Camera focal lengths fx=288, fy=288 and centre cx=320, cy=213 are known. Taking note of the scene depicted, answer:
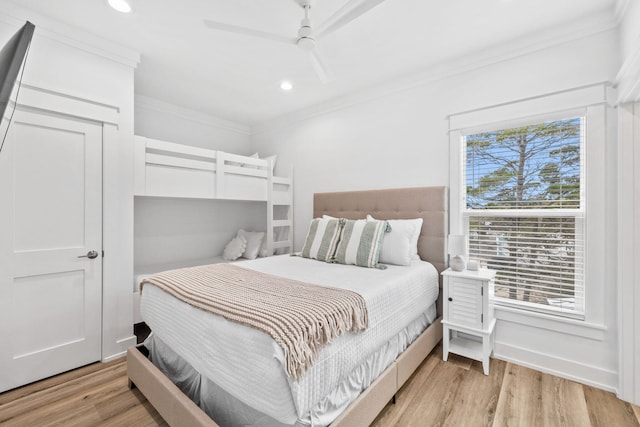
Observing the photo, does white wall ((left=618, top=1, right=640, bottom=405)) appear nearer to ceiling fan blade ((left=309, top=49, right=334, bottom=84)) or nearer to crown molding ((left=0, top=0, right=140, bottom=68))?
ceiling fan blade ((left=309, top=49, right=334, bottom=84))

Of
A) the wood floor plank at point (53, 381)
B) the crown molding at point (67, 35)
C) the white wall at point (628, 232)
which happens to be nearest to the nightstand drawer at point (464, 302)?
the white wall at point (628, 232)

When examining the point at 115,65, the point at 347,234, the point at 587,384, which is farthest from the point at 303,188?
the point at 587,384

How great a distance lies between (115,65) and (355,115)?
7.65 feet

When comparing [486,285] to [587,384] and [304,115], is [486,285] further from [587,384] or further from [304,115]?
[304,115]

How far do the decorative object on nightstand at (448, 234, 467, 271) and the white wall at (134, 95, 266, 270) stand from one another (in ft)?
9.14

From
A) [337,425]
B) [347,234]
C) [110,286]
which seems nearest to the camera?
[337,425]

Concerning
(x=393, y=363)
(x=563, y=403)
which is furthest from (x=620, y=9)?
(x=393, y=363)

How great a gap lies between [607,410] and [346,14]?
2883mm

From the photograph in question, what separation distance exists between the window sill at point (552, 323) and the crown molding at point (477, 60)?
2064mm

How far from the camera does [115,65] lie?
2449 millimetres

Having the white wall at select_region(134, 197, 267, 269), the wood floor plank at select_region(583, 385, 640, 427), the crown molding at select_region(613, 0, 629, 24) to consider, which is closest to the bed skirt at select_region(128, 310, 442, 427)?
the wood floor plank at select_region(583, 385, 640, 427)

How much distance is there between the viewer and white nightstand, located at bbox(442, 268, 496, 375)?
2.16m

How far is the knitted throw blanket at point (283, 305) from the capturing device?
1160mm

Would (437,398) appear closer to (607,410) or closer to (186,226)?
(607,410)
